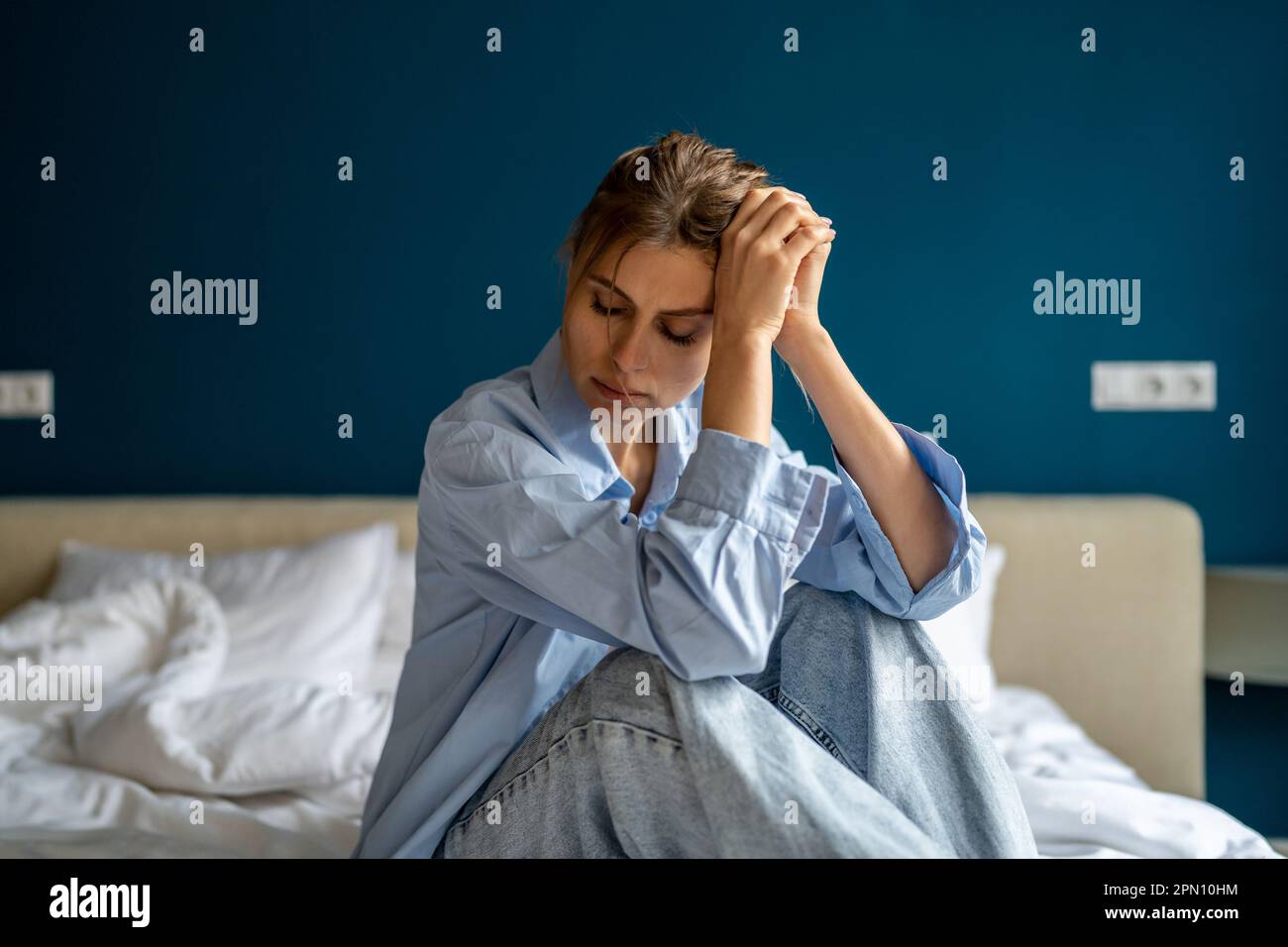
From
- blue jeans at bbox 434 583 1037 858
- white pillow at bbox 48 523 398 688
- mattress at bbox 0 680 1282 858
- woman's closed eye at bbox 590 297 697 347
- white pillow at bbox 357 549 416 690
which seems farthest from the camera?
white pillow at bbox 357 549 416 690

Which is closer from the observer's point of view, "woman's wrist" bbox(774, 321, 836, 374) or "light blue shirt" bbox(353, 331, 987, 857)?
"light blue shirt" bbox(353, 331, 987, 857)

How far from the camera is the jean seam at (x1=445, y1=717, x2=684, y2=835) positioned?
0.96m

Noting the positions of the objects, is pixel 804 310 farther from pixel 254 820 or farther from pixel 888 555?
pixel 254 820

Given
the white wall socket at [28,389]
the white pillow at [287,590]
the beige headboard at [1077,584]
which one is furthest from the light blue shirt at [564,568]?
the white wall socket at [28,389]

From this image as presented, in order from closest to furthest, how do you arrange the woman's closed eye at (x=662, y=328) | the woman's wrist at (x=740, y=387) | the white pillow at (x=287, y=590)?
the woman's wrist at (x=740, y=387) < the woman's closed eye at (x=662, y=328) < the white pillow at (x=287, y=590)

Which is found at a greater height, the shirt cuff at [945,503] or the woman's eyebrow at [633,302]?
the woman's eyebrow at [633,302]

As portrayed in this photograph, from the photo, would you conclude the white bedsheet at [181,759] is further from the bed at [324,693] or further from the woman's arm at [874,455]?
the woman's arm at [874,455]

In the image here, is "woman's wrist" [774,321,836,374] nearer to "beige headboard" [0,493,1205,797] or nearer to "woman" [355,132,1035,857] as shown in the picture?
"woman" [355,132,1035,857]

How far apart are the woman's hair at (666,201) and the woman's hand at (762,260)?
0.02 metres

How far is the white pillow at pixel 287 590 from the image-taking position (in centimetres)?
188

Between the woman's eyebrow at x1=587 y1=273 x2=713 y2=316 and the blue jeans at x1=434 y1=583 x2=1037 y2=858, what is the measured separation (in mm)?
297

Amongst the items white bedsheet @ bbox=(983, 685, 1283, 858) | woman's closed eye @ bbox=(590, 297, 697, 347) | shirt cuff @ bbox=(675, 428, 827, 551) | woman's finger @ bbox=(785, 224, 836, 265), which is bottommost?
white bedsheet @ bbox=(983, 685, 1283, 858)

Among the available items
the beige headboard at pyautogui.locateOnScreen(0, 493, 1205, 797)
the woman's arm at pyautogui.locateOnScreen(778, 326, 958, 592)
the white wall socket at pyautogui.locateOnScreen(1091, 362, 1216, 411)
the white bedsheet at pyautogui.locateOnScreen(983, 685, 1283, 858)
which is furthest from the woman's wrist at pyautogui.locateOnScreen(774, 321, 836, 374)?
the white wall socket at pyautogui.locateOnScreen(1091, 362, 1216, 411)
